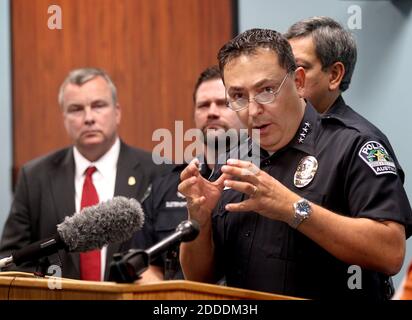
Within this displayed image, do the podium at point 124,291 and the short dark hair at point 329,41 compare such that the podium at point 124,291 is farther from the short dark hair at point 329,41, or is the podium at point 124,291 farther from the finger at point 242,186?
the short dark hair at point 329,41

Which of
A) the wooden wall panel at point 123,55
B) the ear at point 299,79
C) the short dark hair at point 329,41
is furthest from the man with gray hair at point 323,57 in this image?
the wooden wall panel at point 123,55

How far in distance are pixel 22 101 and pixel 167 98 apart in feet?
2.39

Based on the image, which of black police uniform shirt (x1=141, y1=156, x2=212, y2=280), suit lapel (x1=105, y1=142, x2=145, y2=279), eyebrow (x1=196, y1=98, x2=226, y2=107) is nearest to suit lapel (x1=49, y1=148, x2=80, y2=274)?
suit lapel (x1=105, y1=142, x2=145, y2=279)

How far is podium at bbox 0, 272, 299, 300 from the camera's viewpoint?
1.35 m

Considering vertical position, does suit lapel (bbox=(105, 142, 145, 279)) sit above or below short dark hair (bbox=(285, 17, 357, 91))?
below

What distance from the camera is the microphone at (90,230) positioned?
1.57 m

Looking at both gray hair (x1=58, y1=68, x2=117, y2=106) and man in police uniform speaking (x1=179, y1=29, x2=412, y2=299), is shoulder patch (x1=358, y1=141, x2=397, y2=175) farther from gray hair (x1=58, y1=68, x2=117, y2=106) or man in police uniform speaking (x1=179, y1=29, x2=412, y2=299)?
gray hair (x1=58, y1=68, x2=117, y2=106)

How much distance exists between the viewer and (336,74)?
2209 mm

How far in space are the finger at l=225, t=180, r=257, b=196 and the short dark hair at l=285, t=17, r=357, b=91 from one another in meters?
0.74

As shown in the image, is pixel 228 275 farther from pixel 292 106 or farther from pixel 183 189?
pixel 292 106

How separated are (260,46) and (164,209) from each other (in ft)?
3.39

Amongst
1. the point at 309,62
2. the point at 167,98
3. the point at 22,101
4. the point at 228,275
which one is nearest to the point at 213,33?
the point at 167,98

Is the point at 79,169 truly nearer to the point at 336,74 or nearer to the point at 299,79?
the point at 336,74

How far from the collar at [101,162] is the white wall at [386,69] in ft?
3.31
